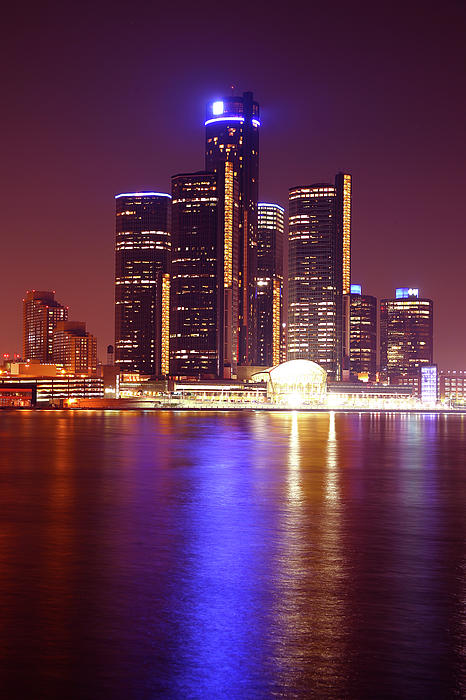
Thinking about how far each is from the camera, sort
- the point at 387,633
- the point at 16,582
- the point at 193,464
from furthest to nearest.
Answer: the point at 193,464 < the point at 16,582 < the point at 387,633

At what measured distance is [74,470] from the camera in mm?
57969

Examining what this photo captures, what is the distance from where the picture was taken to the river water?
634 inches

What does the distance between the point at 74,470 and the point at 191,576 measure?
34512 mm

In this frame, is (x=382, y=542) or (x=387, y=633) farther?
(x=382, y=542)

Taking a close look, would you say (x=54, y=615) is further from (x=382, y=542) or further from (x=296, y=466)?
(x=296, y=466)

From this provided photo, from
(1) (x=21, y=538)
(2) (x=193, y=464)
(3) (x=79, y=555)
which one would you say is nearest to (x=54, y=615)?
(3) (x=79, y=555)

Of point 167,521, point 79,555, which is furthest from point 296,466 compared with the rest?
point 79,555

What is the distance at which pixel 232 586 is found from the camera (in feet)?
77.4

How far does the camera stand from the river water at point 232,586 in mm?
16109

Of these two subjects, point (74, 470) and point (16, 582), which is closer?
point (16, 582)

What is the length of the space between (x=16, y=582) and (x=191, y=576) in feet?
17.4

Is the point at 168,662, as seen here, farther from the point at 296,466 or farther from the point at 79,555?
the point at 296,466


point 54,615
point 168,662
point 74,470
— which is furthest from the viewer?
point 74,470

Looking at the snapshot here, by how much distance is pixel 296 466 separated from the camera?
6091 cm
